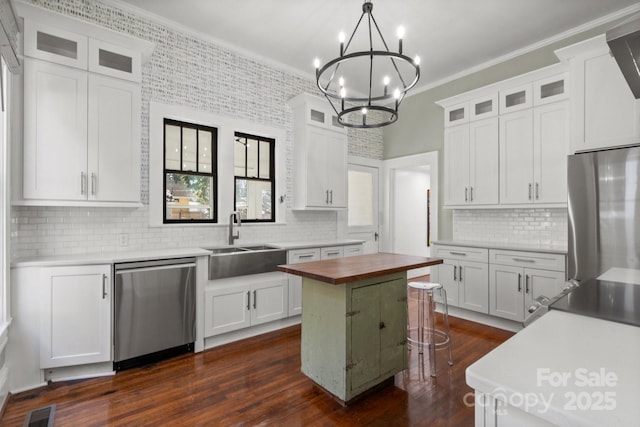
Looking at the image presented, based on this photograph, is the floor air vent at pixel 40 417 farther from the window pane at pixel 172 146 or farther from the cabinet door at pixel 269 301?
the window pane at pixel 172 146

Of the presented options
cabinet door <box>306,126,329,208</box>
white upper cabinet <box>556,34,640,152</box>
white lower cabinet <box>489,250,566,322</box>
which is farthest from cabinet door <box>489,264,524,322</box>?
cabinet door <box>306,126,329,208</box>

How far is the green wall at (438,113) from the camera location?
4188mm

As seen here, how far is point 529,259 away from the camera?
3.70 m

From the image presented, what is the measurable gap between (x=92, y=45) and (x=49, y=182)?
1.26m

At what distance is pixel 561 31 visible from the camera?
3.85 metres

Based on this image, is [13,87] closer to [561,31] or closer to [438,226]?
[438,226]

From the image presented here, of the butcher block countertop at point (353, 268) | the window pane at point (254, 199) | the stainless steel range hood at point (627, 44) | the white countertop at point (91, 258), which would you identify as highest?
the stainless steel range hood at point (627, 44)

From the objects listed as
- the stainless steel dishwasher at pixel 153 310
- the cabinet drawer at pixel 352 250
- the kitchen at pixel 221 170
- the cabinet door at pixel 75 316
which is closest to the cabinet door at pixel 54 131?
the kitchen at pixel 221 170

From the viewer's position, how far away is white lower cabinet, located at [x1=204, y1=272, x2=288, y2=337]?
3334 mm

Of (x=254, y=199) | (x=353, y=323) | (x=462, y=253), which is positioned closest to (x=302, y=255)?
(x=254, y=199)

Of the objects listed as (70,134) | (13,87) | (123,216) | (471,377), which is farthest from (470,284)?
(13,87)

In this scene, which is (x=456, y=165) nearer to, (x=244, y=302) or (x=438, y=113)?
(x=438, y=113)

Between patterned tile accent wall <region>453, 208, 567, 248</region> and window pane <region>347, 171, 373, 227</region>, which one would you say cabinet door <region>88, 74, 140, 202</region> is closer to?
window pane <region>347, 171, 373, 227</region>

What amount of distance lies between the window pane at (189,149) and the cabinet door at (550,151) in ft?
13.4
